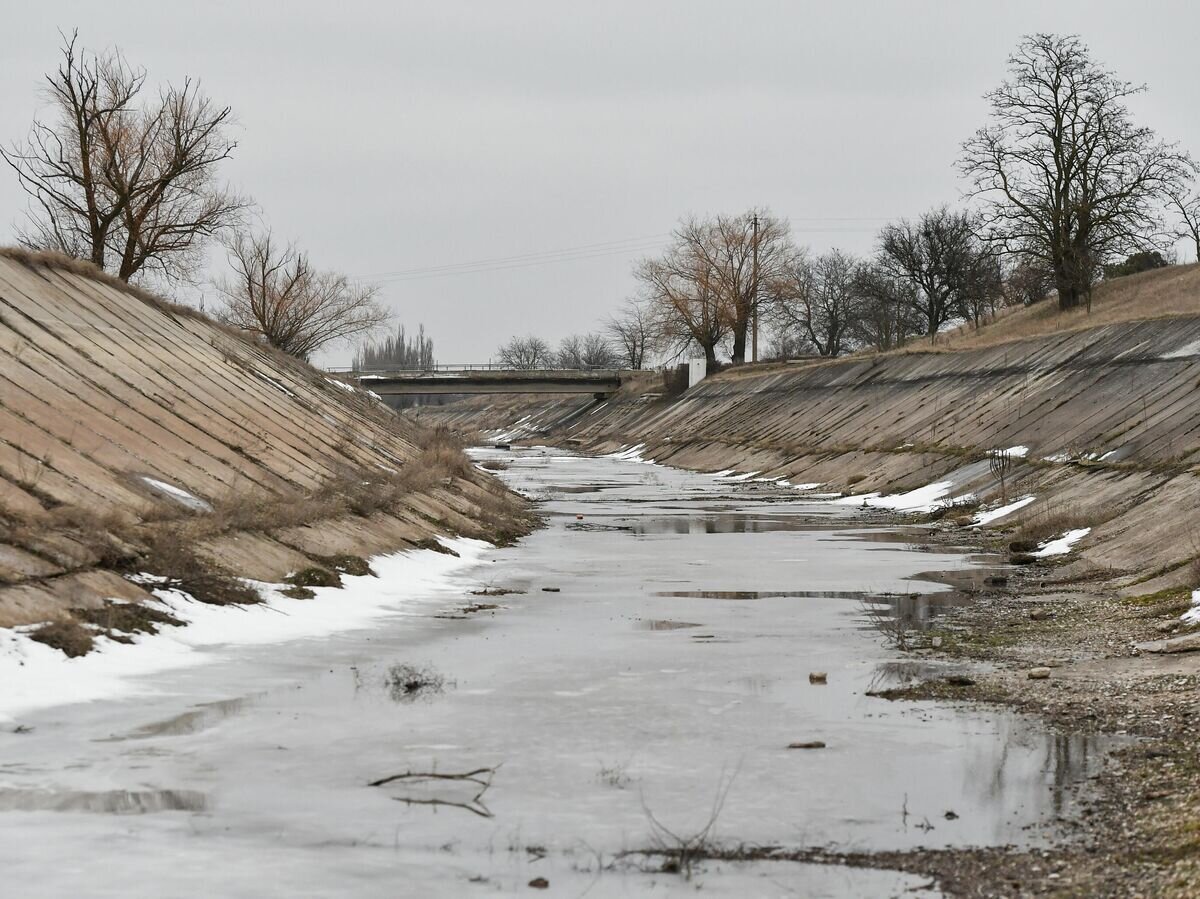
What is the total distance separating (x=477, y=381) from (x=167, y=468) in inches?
3089

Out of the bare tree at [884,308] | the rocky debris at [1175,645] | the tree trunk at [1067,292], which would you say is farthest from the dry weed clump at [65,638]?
the bare tree at [884,308]

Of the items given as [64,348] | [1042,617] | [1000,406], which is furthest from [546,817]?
[1000,406]

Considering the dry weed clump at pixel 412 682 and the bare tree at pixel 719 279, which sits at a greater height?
the bare tree at pixel 719 279

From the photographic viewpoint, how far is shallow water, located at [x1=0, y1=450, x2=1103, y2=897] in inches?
252

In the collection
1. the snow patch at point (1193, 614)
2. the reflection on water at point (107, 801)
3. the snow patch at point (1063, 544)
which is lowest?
the reflection on water at point (107, 801)

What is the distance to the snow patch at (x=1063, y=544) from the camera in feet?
67.9

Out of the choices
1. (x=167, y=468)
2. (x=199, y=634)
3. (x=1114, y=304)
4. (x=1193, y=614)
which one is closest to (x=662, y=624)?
(x=199, y=634)

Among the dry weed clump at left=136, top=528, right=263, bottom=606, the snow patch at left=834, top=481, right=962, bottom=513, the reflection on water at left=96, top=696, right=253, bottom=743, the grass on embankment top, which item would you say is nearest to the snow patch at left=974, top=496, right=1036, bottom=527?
the snow patch at left=834, top=481, right=962, bottom=513

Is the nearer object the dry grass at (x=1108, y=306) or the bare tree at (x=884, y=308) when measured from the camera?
the dry grass at (x=1108, y=306)

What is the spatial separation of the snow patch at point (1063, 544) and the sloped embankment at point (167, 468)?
9.48m

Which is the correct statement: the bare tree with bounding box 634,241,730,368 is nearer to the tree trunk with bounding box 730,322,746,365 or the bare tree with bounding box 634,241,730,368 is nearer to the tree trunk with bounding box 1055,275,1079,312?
the tree trunk with bounding box 730,322,746,365

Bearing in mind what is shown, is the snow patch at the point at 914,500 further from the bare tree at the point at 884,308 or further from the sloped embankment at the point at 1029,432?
the bare tree at the point at 884,308

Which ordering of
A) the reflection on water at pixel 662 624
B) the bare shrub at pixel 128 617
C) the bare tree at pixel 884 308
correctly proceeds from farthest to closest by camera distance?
the bare tree at pixel 884 308
the reflection on water at pixel 662 624
the bare shrub at pixel 128 617

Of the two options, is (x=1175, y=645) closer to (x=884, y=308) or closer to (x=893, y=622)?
(x=893, y=622)
